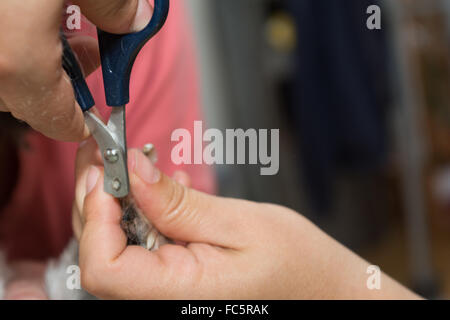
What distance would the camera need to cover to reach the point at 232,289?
31 centimetres

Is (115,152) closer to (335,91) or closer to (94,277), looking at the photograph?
(94,277)

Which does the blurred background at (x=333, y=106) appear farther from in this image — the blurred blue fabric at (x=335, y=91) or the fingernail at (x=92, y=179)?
the fingernail at (x=92, y=179)

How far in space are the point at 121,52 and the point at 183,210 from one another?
3.8 inches

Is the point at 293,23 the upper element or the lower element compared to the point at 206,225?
upper

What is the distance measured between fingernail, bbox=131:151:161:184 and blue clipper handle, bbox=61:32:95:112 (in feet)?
0.14

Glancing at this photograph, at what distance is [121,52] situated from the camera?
0.91 ft

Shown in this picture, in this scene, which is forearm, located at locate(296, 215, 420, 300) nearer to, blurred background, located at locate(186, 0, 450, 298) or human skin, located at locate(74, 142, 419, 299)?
human skin, located at locate(74, 142, 419, 299)

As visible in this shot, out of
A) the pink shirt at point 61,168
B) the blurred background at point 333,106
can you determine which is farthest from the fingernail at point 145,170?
the blurred background at point 333,106

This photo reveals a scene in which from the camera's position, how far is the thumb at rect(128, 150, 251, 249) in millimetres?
311

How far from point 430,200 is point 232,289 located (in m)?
1.44

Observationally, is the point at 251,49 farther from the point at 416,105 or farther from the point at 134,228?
the point at 134,228

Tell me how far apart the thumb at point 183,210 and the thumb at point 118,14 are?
0.08 m

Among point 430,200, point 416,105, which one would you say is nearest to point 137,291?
point 416,105

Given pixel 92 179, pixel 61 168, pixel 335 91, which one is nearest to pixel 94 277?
pixel 92 179
